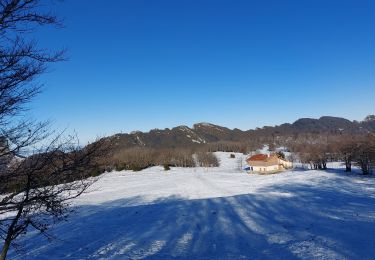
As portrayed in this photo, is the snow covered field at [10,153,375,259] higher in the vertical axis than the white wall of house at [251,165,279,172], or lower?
lower

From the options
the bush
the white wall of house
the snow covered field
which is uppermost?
the bush

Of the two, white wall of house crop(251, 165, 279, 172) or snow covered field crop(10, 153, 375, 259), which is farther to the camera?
white wall of house crop(251, 165, 279, 172)

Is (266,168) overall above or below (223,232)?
above

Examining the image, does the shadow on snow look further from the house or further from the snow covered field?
the house

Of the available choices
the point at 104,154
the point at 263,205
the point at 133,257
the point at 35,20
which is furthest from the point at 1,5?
the point at 263,205

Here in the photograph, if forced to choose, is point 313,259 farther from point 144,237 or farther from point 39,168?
point 39,168

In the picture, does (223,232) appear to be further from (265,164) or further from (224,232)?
(265,164)

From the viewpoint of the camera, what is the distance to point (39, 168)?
263 inches

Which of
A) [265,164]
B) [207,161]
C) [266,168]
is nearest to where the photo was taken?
[266,168]

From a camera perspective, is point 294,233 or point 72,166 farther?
point 294,233

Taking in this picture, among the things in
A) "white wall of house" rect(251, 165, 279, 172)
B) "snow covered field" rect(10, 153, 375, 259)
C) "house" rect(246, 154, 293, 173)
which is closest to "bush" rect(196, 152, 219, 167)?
"house" rect(246, 154, 293, 173)

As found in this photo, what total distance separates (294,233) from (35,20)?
1543 cm

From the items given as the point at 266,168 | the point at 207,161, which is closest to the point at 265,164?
the point at 266,168

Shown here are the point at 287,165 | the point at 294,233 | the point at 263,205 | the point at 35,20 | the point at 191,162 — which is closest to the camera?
the point at 35,20
